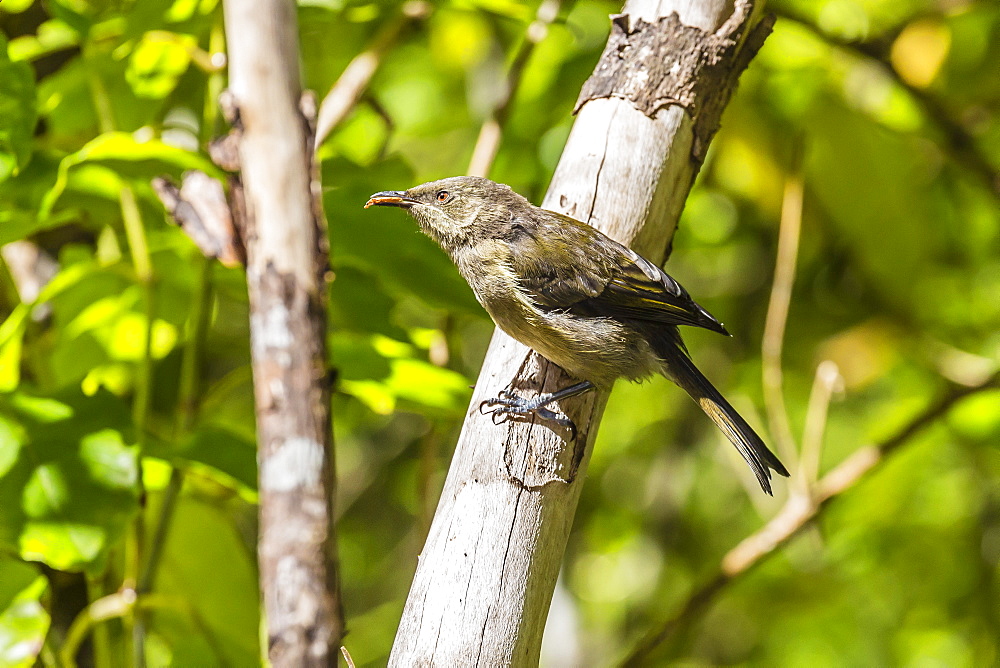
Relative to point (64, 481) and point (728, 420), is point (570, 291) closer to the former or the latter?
point (728, 420)

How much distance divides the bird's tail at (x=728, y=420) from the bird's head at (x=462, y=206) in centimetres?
67

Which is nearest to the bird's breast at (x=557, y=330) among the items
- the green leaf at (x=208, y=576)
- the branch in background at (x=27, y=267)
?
the green leaf at (x=208, y=576)

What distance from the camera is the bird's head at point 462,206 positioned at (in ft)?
8.29

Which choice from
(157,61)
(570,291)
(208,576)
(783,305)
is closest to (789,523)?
(783,305)

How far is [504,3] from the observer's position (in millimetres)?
2590

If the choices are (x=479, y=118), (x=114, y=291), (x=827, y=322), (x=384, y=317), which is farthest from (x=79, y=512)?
(x=827, y=322)

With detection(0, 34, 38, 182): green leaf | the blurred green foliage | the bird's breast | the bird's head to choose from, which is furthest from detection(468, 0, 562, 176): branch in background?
detection(0, 34, 38, 182): green leaf

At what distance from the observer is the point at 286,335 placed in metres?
1.18

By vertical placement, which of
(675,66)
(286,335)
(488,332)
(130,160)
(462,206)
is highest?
(675,66)

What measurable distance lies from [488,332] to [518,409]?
3134 mm

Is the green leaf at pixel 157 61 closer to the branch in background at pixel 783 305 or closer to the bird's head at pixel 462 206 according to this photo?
the bird's head at pixel 462 206

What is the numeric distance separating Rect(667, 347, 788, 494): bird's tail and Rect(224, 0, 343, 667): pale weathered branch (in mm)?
1422

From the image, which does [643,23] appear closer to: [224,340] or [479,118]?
[479,118]

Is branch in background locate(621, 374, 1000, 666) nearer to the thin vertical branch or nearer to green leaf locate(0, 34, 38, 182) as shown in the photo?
the thin vertical branch
